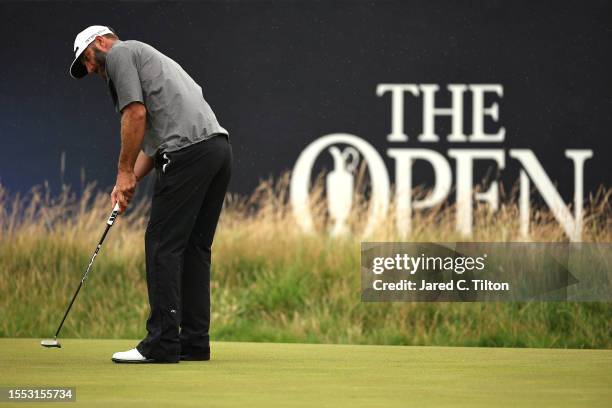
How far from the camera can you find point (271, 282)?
24.8ft

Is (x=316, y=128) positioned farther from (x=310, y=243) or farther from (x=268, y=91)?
(x=310, y=243)

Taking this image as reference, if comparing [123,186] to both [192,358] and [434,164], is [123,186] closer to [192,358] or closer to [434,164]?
[192,358]

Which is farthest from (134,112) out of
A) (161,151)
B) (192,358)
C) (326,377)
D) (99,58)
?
(326,377)

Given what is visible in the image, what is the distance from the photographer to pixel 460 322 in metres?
7.15

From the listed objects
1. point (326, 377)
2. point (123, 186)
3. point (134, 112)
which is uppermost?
point (134, 112)

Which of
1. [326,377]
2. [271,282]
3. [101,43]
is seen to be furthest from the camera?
[271,282]

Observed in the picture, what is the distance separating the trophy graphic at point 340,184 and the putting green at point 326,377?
8.90ft

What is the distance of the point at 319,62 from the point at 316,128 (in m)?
0.46

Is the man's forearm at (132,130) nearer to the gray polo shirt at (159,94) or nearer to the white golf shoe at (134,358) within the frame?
the gray polo shirt at (159,94)

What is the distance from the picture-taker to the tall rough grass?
714 cm

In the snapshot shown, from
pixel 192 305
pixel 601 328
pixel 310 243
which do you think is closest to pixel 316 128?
pixel 310 243

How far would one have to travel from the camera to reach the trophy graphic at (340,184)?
28.0 ft

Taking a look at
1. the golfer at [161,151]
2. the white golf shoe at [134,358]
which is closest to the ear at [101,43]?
the golfer at [161,151]

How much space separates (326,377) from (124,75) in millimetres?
1310
